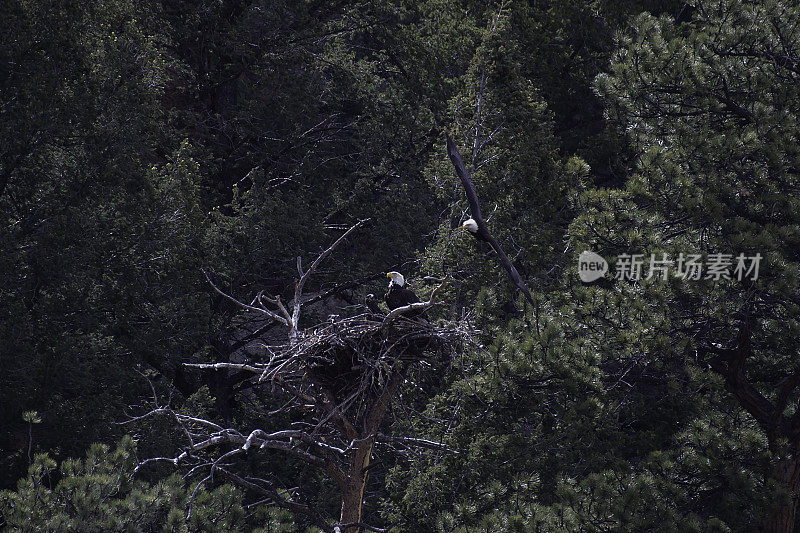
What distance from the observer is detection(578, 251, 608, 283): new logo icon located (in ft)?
30.6

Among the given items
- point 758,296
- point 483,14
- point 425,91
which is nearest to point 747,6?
point 758,296

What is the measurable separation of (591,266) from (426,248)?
3724mm

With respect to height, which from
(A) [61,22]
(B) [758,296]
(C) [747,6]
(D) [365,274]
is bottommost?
(D) [365,274]

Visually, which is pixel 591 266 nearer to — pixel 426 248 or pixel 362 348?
pixel 362 348

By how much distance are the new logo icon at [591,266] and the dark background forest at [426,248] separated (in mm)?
116

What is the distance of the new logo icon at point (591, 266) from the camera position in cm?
933

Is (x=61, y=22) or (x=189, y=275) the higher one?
(x=61, y=22)

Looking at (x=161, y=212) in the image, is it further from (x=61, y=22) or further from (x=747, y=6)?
(x=747, y=6)

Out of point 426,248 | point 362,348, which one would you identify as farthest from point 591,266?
point 426,248

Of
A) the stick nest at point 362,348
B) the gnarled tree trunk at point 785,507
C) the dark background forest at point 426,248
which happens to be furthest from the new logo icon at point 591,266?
the gnarled tree trunk at point 785,507

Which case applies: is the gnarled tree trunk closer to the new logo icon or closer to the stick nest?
the new logo icon

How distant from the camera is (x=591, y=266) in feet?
31.0

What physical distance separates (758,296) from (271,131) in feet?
32.7

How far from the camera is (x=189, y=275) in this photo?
12.8 meters
